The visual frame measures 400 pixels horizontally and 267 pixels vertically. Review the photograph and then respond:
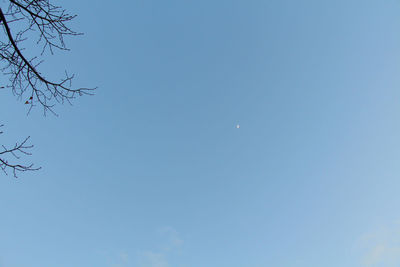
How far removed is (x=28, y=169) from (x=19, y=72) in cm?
163

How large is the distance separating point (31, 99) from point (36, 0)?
1.61 m

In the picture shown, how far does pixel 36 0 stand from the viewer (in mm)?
3852

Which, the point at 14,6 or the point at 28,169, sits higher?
the point at 14,6

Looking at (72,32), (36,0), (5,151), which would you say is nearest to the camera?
(5,151)

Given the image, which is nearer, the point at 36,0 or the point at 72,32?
the point at 36,0

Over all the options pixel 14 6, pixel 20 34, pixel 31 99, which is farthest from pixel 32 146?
pixel 14 6

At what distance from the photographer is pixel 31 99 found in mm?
4312

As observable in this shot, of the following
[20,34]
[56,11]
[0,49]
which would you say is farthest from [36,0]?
[0,49]

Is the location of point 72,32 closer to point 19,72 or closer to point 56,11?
point 56,11

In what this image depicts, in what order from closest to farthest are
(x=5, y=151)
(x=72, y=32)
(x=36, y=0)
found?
(x=5, y=151) → (x=36, y=0) → (x=72, y=32)

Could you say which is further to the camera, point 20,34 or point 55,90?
point 55,90

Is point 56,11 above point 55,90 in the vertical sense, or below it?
above

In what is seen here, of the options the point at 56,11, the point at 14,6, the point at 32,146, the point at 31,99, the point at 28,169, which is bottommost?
the point at 28,169

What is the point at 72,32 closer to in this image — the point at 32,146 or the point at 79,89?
the point at 79,89
